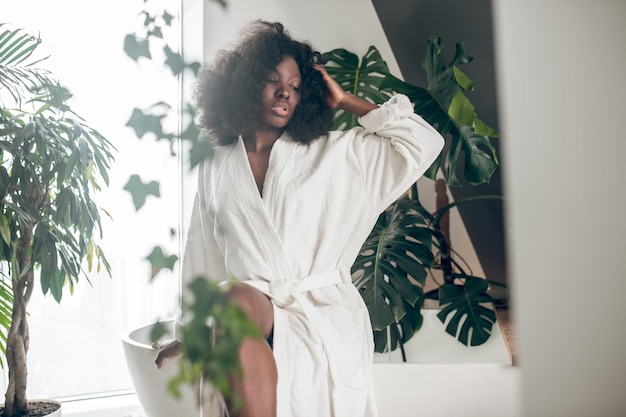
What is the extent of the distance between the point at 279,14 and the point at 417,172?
679 millimetres

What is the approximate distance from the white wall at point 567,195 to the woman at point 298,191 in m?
0.60

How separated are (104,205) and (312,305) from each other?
0.90 metres

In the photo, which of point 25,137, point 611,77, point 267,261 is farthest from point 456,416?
point 25,137

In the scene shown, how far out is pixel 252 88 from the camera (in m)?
1.02

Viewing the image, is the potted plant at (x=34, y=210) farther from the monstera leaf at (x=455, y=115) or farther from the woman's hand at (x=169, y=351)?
the monstera leaf at (x=455, y=115)

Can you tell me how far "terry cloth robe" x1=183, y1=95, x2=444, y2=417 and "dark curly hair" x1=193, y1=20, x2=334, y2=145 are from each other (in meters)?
0.03

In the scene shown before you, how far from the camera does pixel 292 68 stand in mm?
1039

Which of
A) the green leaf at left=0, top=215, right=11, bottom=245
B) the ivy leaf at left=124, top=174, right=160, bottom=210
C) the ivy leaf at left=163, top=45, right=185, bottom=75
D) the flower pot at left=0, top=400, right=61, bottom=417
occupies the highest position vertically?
the ivy leaf at left=163, top=45, right=185, bottom=75

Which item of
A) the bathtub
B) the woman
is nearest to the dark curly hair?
the woman

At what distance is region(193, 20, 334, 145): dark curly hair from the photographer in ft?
3.38

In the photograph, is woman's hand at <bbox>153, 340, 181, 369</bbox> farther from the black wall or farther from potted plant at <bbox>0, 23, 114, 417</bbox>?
the black wall

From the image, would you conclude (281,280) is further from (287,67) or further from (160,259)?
(160,259)

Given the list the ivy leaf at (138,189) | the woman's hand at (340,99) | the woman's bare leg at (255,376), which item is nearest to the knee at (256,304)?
the woman's bare leg at (255,376)

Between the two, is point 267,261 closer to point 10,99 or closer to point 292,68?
point 292,68
